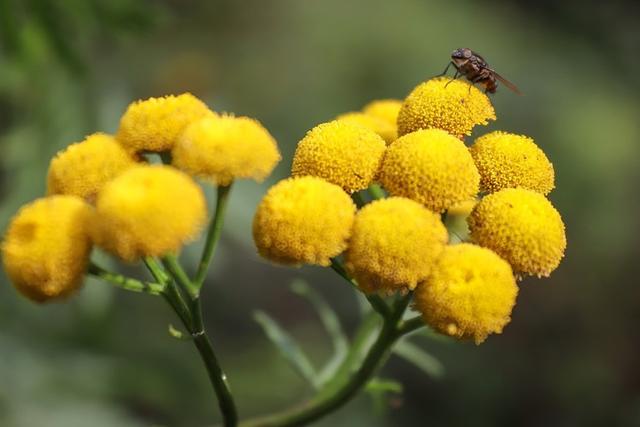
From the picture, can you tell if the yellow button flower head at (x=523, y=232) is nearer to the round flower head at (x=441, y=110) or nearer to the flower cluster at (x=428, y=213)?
the flower cluster at (x=428, y=213)

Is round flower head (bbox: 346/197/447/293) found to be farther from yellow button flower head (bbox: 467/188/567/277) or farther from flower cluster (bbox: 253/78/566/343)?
yellow button flower head (bbox: 467/188/567/277)

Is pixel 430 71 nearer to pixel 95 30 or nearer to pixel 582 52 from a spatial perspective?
pixel 582 52

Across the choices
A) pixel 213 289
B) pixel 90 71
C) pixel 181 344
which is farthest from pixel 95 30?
pixel 213 289

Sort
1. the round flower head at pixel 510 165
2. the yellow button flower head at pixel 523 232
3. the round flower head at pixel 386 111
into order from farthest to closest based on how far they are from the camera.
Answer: the round flower head at pixel 386 111 → the round flower head at pixel 510 165 → the yellow button flower head at pixel 523 232

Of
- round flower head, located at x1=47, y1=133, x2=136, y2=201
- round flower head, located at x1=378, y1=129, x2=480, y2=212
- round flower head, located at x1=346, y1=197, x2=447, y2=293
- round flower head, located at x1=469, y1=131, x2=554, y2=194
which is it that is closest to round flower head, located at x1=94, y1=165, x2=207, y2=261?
round flower head, located at x1=47, y1=133, x2=136, y2=201

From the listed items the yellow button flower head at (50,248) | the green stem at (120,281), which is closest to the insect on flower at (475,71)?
the green stem at (120,281)

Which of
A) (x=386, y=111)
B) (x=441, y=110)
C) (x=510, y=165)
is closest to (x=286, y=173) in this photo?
(x=386, y=111)
